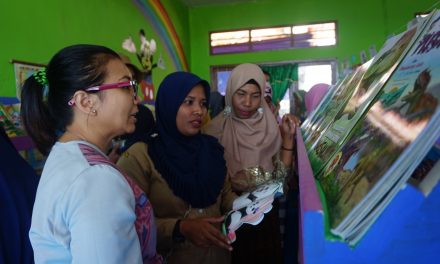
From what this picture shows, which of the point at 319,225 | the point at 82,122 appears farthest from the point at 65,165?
the point at 319,225

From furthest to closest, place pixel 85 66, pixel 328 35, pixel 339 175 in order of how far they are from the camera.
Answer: pixel 328 35
pixel 85 66
pixel 339 175

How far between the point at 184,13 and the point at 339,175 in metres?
6.43

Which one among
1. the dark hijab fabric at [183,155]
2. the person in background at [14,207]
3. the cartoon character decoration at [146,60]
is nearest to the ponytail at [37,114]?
the person in background at [14,207]

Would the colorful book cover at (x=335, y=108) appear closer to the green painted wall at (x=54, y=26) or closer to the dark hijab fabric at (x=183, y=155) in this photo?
the dark hijab fabric at (x=183, y=155)

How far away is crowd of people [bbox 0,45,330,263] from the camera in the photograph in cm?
63

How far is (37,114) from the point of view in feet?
2.73

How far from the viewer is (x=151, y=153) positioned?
4.11 feet

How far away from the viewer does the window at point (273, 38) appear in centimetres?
618

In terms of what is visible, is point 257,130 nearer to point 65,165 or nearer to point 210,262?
point 210,262

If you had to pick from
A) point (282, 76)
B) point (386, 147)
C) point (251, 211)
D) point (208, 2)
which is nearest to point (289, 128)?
point (251, 211)

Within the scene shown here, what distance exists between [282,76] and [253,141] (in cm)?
480

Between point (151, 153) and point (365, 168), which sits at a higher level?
point (365, 168)

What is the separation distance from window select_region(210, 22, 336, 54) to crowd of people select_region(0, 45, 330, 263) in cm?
476

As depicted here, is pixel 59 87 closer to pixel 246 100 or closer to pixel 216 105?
pixel 246 100
